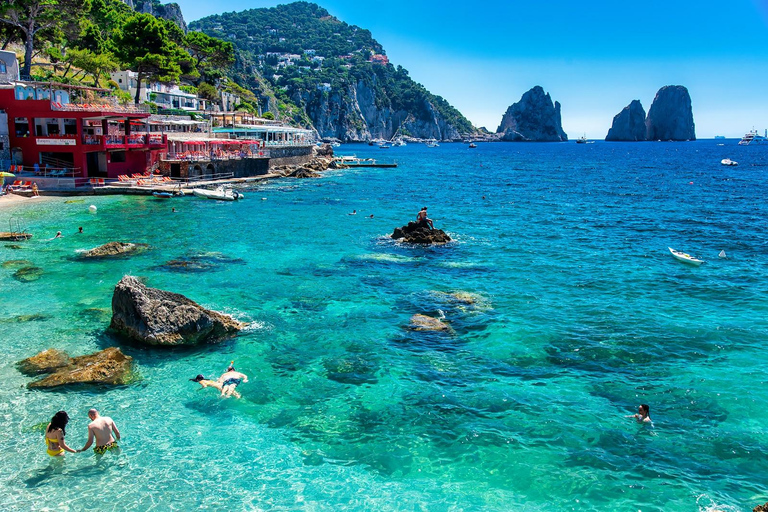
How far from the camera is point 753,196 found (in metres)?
70.5

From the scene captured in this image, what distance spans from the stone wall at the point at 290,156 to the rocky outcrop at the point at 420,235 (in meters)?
51.2

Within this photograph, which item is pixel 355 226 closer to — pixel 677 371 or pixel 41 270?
pixel 41 270

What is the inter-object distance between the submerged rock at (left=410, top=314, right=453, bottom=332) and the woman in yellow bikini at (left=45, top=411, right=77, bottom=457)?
1291 centimetres

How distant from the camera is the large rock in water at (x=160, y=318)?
65.1 ft

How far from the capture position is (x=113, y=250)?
32469 mm

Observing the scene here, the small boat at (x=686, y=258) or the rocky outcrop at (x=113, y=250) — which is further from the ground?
the small boat at (x=686, y=258)

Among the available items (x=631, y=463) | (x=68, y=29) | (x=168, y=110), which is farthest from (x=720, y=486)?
(x=168, y=110)

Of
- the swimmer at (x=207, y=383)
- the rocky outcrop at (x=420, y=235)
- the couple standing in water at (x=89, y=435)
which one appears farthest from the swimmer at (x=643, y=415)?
the rocky outcrop at (x=420, y=235)

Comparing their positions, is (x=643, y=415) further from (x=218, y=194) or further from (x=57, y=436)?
(x=218, y=194)

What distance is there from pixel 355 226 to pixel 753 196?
56613mm

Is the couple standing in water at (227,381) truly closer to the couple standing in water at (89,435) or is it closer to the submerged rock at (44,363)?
the couple standing in water at (89,435)

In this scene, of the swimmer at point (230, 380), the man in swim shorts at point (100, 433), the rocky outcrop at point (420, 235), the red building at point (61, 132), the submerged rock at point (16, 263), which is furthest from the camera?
the red building at point (61, 132)

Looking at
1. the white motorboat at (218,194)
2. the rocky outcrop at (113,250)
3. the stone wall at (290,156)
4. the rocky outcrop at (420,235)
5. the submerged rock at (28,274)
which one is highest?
the stone wall at (290,156)

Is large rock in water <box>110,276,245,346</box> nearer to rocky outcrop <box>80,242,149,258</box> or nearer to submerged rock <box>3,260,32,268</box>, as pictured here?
submerged rock <box>3,260,32,268</box>
